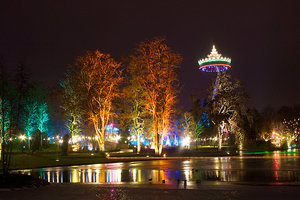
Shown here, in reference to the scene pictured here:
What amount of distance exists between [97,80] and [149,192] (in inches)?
1346

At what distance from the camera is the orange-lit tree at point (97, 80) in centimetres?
4347

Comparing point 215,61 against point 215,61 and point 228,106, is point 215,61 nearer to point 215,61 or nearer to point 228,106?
point 215,61

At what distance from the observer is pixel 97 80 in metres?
44.0

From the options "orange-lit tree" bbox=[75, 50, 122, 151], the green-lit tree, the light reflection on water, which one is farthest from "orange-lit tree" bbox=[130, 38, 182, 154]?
the green-lit tree

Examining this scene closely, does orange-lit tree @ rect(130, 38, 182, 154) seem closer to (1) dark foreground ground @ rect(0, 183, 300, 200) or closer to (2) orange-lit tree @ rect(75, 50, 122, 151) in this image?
(2) orange-lit tree @ rect(75, 50, 122, 151)

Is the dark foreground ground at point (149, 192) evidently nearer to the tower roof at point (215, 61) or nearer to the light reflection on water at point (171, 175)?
the light reflection on water at point (171, 175)

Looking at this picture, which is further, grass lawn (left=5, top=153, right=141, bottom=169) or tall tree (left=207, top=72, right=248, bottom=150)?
tall tree (left=207, top=72, right=248, bottom=150)

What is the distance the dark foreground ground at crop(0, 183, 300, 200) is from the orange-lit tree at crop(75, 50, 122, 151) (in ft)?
102

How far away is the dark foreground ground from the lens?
10.5 m

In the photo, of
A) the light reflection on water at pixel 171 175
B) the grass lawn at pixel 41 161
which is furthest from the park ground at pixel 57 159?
the light reflection on water at pixel 171 175

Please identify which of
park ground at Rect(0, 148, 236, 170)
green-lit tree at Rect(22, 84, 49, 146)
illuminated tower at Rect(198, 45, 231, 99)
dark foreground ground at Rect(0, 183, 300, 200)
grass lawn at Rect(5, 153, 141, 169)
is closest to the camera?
dark foreground ground at Rect(0, 183, 300, 200)

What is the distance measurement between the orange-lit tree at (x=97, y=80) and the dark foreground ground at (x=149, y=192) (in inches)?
1226

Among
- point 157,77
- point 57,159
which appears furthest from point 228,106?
point 57,159

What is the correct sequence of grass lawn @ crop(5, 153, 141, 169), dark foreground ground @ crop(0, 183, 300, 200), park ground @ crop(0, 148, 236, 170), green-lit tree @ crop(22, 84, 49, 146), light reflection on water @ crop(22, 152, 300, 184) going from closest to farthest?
dark foreground ground @ crop(0, 183, 300, 200)
light reflection on water @ crop(22, 152, 300, 184)
grass lawn @ crop(5, 153, 141, 169)
park ground @ crop(0, 148, 236, 170)
green-lit tree @ crop(22, 84, 49, 146)
